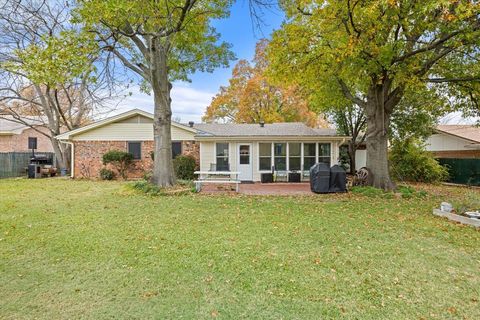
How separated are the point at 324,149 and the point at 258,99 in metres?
12.0

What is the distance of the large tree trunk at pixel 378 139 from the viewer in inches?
431

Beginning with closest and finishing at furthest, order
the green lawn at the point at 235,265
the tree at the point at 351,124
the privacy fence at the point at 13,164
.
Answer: the green lawn at the point at 235,265, the privacy fence at the point at 13,164, the tree at the point at 351,124

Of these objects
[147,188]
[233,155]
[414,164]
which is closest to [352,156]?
[414,164]

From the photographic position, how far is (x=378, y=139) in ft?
36.2

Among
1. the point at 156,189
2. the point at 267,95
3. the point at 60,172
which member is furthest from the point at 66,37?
the point at 267,95

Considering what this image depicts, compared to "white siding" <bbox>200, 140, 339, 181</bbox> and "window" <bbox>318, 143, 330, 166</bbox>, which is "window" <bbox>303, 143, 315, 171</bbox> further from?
"white siding" <bbox>200, 140, 339, 181</bbox>


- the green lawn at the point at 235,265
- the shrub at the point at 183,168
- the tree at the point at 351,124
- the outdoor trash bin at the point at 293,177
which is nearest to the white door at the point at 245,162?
the outdoor trash bin at the point at 293,177

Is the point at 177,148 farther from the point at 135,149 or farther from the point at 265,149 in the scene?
the point at 265,149

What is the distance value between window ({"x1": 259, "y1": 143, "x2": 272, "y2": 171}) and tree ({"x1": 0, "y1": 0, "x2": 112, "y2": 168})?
7.98 meters

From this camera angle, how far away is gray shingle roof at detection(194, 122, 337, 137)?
49.6 feet

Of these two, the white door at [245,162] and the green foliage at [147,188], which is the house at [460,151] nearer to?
the white door at [245,162]

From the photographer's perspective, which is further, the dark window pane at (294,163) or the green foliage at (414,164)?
the dark window pane at (294,163)

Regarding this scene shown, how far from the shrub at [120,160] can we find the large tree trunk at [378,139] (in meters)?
12.9

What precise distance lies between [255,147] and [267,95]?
1180 centimetres
